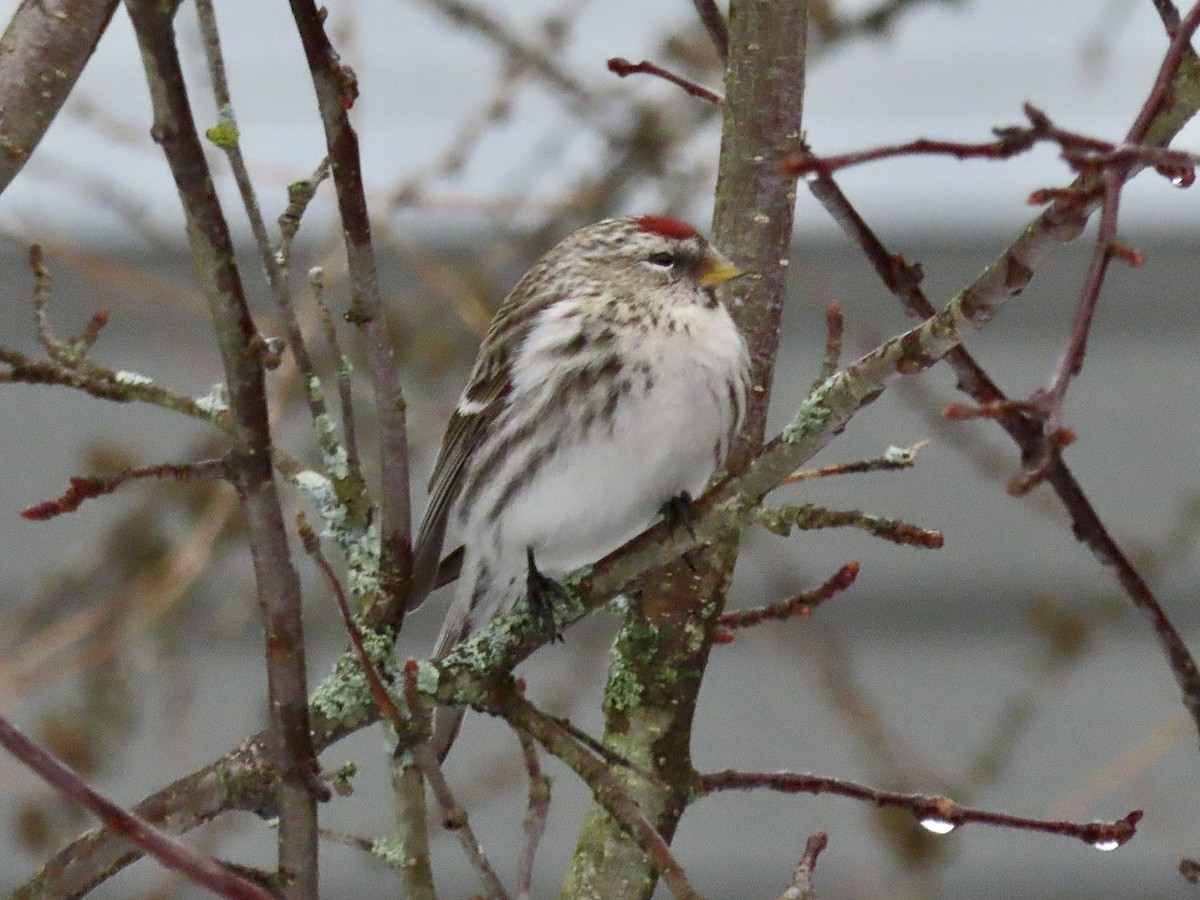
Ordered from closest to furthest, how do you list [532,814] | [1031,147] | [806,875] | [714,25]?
[1031,147]
[806,875]
[532,814]
[714,25]

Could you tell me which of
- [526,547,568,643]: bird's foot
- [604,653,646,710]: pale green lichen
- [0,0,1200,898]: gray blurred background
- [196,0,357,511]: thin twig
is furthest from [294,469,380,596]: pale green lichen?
[0,0,1200,898]: gray blurred background

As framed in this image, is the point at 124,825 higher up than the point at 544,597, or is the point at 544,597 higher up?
the point at 544,597

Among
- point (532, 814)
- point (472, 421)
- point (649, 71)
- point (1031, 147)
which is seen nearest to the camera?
point (1031, 147)

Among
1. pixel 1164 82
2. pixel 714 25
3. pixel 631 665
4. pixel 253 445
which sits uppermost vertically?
pixel 714 25

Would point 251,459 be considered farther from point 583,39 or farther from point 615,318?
point 583,39

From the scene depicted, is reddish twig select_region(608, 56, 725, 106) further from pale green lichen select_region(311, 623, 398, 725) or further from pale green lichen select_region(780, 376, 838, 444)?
pale green lichen select_region(311, 623, 398, 725)

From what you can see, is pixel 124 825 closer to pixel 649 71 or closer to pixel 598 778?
pixel 598 778

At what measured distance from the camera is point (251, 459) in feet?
3.52

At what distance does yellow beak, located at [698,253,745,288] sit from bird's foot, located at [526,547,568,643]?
39 cm

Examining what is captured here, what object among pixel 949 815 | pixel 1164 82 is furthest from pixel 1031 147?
pixel 949 815

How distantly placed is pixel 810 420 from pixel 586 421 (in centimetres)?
69

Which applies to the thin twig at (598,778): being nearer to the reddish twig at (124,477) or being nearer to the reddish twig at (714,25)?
the reddish twig at (124,477)

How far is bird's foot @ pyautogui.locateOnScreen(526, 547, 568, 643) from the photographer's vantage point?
169cm

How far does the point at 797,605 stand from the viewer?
159 centimetres
